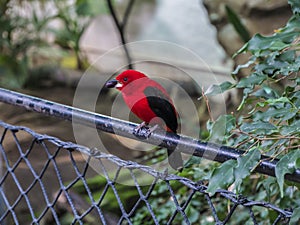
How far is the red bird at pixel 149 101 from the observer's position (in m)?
1.07

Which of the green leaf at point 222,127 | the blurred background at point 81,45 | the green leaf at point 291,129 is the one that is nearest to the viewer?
the green leaf at point 291,129

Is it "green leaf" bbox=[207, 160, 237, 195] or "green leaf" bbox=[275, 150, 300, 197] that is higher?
"green leaf" bbox=[275, 150, 300, 197]

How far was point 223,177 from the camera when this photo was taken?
77 centimetres

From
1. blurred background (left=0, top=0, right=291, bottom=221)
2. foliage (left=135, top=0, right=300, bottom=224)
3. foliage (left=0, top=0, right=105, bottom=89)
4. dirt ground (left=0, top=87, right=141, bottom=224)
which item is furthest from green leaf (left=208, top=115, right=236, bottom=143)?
foliage (left=0, top=0, right=105, bottom=89)

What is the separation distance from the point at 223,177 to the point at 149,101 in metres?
0.35

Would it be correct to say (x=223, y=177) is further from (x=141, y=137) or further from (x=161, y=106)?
(x=161, y=106)

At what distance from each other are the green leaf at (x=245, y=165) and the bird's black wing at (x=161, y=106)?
1.08ft

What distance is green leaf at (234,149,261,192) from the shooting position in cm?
74

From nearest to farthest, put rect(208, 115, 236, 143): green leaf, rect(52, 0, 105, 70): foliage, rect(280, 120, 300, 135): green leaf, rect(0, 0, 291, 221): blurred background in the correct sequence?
rect(280, 120, 300, 135): green leaf, rect(208, 115, 236, 143): green leaf, rect(0, 0, 291, 221): blurred background, rect(52, 0, 105, 70): foliage

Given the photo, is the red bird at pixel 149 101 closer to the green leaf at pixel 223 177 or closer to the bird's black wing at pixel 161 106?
the bird's black wing at pixel 161 106

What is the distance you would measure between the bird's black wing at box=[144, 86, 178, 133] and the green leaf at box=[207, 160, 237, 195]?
1.01ft

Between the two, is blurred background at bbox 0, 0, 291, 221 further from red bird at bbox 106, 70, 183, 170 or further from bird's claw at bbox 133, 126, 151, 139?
bird's claw at bbox 133, 126, 151, 139

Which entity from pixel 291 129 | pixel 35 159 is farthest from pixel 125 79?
pixel 35 159

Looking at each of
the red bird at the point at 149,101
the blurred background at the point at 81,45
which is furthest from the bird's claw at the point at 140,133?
the blurred background at the point at 81,45
